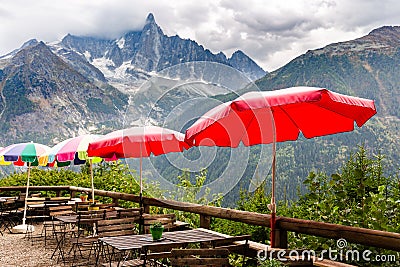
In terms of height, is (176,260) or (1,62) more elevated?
(1,62)

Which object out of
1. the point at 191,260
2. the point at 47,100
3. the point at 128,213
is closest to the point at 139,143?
the point at 128,213

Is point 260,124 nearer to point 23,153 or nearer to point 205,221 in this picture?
point 205,221

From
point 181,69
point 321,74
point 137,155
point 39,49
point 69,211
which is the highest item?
point 39,49

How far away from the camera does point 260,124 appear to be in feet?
14.4

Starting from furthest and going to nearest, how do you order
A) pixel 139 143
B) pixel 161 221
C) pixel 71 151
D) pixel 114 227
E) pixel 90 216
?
1. pixel 71 151
2. pixel 139 143
3. pixel 90 216
4. pixel 161 221
5. pixel 114 227

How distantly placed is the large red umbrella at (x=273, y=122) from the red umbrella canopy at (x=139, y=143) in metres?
0.52

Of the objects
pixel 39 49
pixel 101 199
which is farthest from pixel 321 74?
pixel 101 199

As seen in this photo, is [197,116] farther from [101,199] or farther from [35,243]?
[101,199]

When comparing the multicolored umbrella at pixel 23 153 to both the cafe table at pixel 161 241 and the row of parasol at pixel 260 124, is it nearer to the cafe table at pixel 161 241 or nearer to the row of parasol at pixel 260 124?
the row of parasol at pixel 260 124

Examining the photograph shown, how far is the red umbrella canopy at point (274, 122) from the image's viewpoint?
3789 mm

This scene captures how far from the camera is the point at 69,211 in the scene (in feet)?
23.7

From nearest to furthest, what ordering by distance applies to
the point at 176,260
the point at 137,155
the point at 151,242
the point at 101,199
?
1. the point at 176,260
2. the point at 151,242
3. the point at 137,155
4. the point at 101,199

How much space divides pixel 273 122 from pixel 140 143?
→ 2537mm

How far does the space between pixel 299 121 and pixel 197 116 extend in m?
1.01
